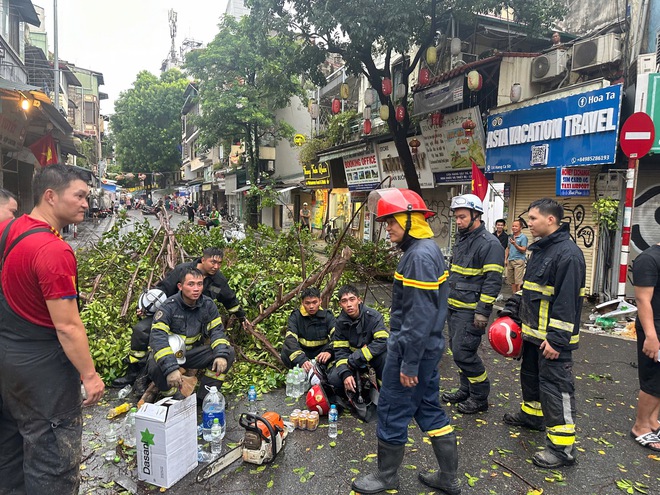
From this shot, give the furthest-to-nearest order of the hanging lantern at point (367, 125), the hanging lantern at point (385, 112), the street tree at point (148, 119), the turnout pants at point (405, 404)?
the street tree at point (148, 119)
the hanging lantern at point (367, 125)
the hanging lantern at point (385, 112)
the turnout pants at point (405, 404)

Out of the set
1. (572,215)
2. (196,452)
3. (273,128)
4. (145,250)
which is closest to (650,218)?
(572,215)

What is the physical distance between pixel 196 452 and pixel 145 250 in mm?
5914

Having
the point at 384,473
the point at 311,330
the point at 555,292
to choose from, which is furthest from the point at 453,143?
the point at 384,473

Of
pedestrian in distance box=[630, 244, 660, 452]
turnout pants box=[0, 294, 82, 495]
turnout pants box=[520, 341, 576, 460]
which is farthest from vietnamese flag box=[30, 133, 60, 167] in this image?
pedestrian in distance box=[630, 244, 660, 452]

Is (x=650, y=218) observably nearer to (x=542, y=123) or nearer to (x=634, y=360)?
(x=542, y=123)

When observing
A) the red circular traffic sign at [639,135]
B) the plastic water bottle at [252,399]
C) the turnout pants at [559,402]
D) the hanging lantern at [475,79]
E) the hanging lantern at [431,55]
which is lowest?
the plastic water bottle at [252,399]

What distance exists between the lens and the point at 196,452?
3389mm

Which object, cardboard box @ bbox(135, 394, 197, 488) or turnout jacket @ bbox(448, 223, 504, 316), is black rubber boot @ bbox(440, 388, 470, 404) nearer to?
turnout jacket @ bbox(448, 223, 504, 316)

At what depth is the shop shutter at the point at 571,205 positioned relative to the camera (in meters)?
9.25

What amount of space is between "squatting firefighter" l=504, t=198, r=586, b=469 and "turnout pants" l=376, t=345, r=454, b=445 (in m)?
1.01

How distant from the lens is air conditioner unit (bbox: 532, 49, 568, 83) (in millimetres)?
10031

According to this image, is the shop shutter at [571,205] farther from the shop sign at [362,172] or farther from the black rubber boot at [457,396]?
the shop sign at [362,172]

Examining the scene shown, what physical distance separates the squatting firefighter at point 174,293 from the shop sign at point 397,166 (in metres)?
10.4

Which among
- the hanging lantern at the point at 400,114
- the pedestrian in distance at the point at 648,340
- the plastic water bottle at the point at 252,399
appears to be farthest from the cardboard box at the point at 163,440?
the hanging lantern at the point at 400,114
